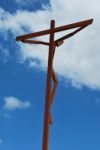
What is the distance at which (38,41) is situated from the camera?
65.0 ft

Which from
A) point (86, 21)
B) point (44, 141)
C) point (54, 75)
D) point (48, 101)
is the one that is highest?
point (86, 21)

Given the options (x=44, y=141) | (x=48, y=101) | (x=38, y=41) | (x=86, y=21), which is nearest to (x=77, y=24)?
(x=86, y=21)

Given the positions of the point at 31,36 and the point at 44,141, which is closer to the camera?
the point at 44,141

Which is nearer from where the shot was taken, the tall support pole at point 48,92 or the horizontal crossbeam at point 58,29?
the tall support pole at point 48,92

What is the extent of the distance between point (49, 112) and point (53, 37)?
2871 mm

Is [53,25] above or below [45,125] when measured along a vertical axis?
above

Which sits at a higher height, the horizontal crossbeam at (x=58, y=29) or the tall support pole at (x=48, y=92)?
the horizontal crossbeam at (x=58, y=29)

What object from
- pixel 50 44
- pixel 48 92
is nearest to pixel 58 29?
pixel 50 44

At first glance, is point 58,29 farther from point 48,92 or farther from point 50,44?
point 48,92

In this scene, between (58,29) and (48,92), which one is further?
(58,29)

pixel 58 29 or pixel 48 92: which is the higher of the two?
pixel 58 29

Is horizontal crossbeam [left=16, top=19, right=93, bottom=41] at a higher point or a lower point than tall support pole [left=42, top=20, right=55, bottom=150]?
higher

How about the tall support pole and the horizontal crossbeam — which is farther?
the horizontal crossbeam

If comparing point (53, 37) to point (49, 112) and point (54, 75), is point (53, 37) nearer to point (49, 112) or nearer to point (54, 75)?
point (54, 75)
